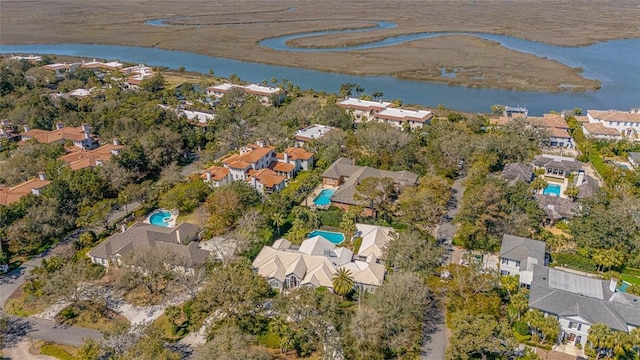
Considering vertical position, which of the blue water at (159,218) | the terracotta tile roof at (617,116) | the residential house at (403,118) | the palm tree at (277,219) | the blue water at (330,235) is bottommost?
the blue water at (159,218)

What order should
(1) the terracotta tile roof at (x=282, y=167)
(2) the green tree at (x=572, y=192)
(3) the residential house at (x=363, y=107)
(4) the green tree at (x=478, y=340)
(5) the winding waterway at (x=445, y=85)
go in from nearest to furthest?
1. (4) the green tree at (x=478, y=340)
2. (2) the green tree at (x=572, y=192)
3. (1) the terracotta tile roof at (x=282, y=167)
4. (3) the residential house at (x=363, y=107)
5. (5) the winding waterway at (x=445, y=85)

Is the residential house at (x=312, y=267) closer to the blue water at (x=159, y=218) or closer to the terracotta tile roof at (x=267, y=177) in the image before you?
the blue water at (x=159, y=218)

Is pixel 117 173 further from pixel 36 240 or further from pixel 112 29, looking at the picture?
pixel 112 29

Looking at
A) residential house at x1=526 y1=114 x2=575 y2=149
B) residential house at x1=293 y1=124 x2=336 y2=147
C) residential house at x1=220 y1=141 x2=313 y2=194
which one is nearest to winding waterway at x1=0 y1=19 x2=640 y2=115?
residential house at x1=526 y1=114 x2=575 y2=149

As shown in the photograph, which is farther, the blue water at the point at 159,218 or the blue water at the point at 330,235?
the blue water at the point at 159,218

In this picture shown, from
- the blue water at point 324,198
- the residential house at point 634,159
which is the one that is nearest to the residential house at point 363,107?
the blue water at point 324,198

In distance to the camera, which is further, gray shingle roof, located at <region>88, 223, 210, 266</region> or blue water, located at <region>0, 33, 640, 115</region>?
blue water, located at <region>0, 33, 640, 115</region>

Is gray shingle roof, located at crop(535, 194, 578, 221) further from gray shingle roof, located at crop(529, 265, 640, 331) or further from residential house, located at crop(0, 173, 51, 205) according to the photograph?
residential house, located at crop(0, 173, 51, 205)
